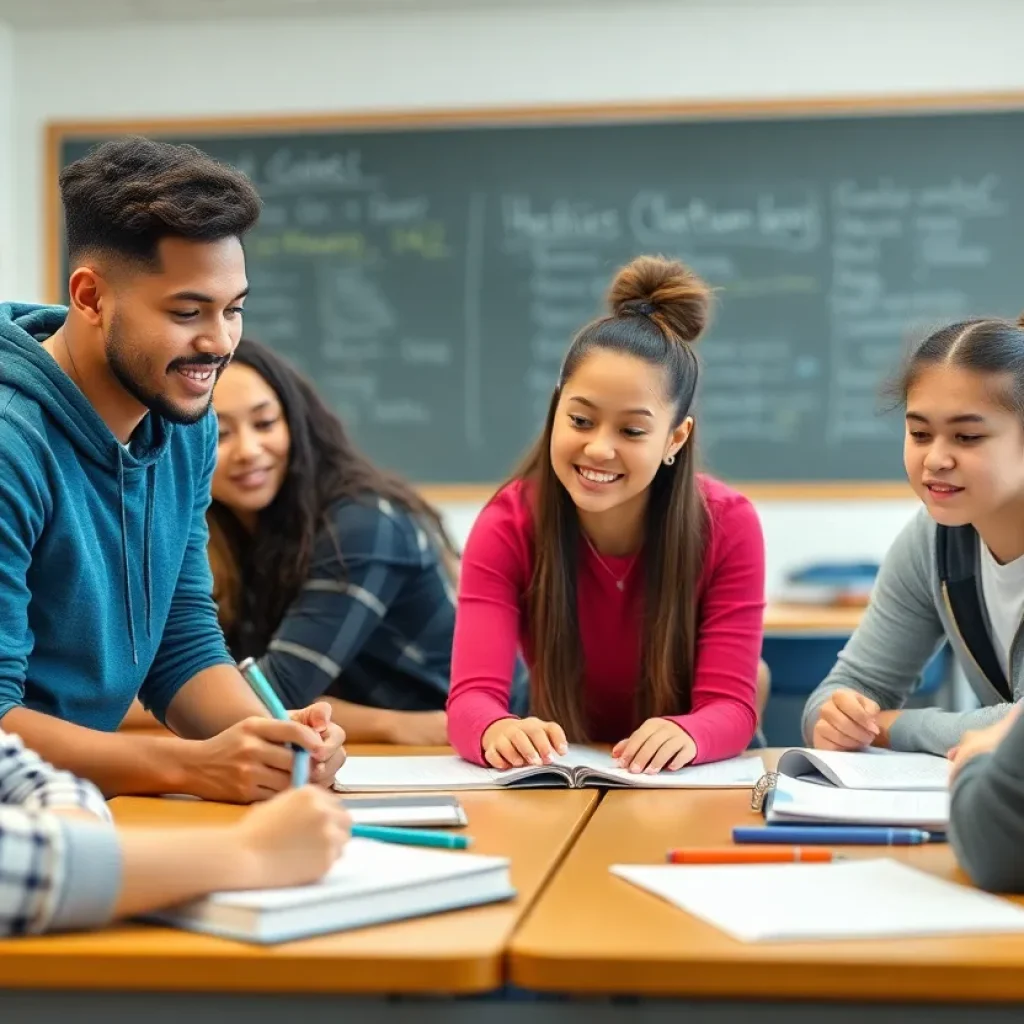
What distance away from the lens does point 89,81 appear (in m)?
4.69

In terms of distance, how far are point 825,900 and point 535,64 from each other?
381 centimetres

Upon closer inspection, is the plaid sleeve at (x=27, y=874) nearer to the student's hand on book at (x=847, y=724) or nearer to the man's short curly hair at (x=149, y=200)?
the man's short curly hair at (x=149, y=200)

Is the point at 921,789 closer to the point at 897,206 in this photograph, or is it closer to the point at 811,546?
the point at 811,546

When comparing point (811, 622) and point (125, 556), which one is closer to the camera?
point (125, 556)

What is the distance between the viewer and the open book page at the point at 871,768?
5.01 feet

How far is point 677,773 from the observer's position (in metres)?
1.71

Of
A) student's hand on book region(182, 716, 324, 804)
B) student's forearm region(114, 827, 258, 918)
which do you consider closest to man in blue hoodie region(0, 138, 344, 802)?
student's hand on book region(182, 716, 324, 804)

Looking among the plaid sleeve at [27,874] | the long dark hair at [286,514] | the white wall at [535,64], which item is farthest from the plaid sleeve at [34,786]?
the white wall at [535,64]

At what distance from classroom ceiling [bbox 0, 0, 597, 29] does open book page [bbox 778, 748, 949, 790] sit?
10.8 ft

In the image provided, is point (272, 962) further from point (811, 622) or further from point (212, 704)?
point (811, 622)

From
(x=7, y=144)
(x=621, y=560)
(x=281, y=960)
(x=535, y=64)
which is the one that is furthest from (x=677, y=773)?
(x=7, y=144)

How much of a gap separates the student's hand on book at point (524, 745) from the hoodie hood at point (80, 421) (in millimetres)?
439

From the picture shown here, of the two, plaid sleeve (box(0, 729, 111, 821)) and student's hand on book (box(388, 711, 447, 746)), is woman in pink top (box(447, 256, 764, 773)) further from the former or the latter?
plaid sleeve (box(0, 729, 111, 821))

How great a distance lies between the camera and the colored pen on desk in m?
1.25
